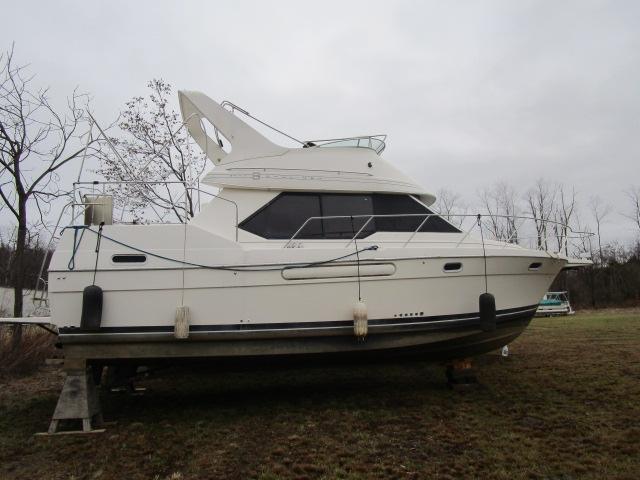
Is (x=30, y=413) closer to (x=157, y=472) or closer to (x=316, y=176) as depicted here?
(x=157, y=472)

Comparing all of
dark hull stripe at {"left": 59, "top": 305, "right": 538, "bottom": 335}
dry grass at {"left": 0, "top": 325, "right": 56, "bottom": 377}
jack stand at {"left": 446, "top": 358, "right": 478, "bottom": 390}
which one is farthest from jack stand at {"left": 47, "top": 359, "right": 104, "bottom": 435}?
jack stand at {"left": 446, "top": 358, "right": 478, "bottom": 390}

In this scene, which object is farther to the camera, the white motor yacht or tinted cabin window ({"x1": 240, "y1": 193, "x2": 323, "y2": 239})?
tinted cabin window ({"x1": 240, "y1": 193, "x2": 323, "y2": 239})

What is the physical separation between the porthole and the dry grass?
25.1 feet

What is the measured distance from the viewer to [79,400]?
543 cm

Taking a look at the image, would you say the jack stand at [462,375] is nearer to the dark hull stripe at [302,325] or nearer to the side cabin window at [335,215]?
the dark hull stripe at [302,325]

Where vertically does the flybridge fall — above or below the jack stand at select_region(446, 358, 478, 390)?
above

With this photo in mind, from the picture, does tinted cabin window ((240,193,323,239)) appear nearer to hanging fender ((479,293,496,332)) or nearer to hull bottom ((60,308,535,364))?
hull bottom ((60,308,535,364))

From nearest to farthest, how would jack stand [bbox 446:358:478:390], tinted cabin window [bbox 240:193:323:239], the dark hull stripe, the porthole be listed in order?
the dark hull stripe → the porthole → tinted cabin window [bbox 240:193:323:239] → jack stand [bbox 446:358:478:390]

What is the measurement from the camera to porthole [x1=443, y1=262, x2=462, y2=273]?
577cm

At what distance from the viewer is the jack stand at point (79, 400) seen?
17.5 ft

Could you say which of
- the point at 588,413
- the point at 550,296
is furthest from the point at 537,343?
the point at 550,296

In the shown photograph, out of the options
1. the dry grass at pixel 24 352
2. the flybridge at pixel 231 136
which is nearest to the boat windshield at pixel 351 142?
the flybridge at pixel 231 136

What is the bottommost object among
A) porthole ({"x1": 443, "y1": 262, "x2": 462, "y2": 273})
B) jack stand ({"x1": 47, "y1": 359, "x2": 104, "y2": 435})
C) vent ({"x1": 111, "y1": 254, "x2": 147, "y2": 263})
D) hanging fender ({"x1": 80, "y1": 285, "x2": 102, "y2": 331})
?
jack stand ({"x1": 47, "y1": 359, "x2": 104, "y2": 435})

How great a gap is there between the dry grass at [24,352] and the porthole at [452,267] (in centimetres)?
765
